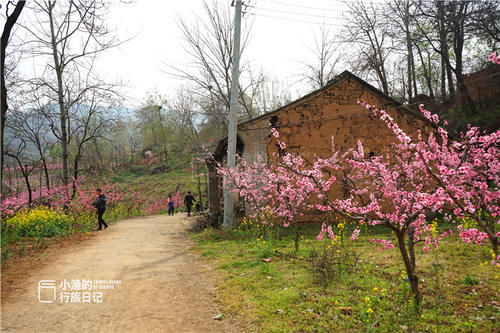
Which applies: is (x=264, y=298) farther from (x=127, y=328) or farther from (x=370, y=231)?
(x=370, y=231)

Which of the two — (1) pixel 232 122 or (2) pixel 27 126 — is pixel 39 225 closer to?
(1) pixel 232 122

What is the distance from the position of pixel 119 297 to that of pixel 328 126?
11.1 meters

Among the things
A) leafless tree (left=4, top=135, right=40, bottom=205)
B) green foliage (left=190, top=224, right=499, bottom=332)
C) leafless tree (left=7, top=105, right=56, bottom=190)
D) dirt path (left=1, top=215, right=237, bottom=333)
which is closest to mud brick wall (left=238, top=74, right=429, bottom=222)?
green foliage (left=190, top=224, right=499, bottom=332)

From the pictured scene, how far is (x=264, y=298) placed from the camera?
207 inches

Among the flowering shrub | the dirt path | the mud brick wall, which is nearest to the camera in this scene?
the dirt path

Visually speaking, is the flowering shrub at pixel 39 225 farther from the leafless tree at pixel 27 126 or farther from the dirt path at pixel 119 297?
the leafless tree at pixel 27 126

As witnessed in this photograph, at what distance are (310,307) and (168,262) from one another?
15.2 ft

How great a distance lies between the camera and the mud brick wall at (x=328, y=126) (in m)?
13.3

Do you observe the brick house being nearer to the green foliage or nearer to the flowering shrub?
the green foliage

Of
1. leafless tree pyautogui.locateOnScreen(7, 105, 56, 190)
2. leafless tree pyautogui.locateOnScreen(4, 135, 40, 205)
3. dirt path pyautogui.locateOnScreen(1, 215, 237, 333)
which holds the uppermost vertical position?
leafless tree pyautogui.locateOnScreen(7, 105, 56, 190)

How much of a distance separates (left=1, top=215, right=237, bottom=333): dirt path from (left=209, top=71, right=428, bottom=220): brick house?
634 cm

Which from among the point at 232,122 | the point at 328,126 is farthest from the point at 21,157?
the point at 328,126

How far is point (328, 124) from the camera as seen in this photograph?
13688 millimetres

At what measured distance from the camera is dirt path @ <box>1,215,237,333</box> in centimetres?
443
